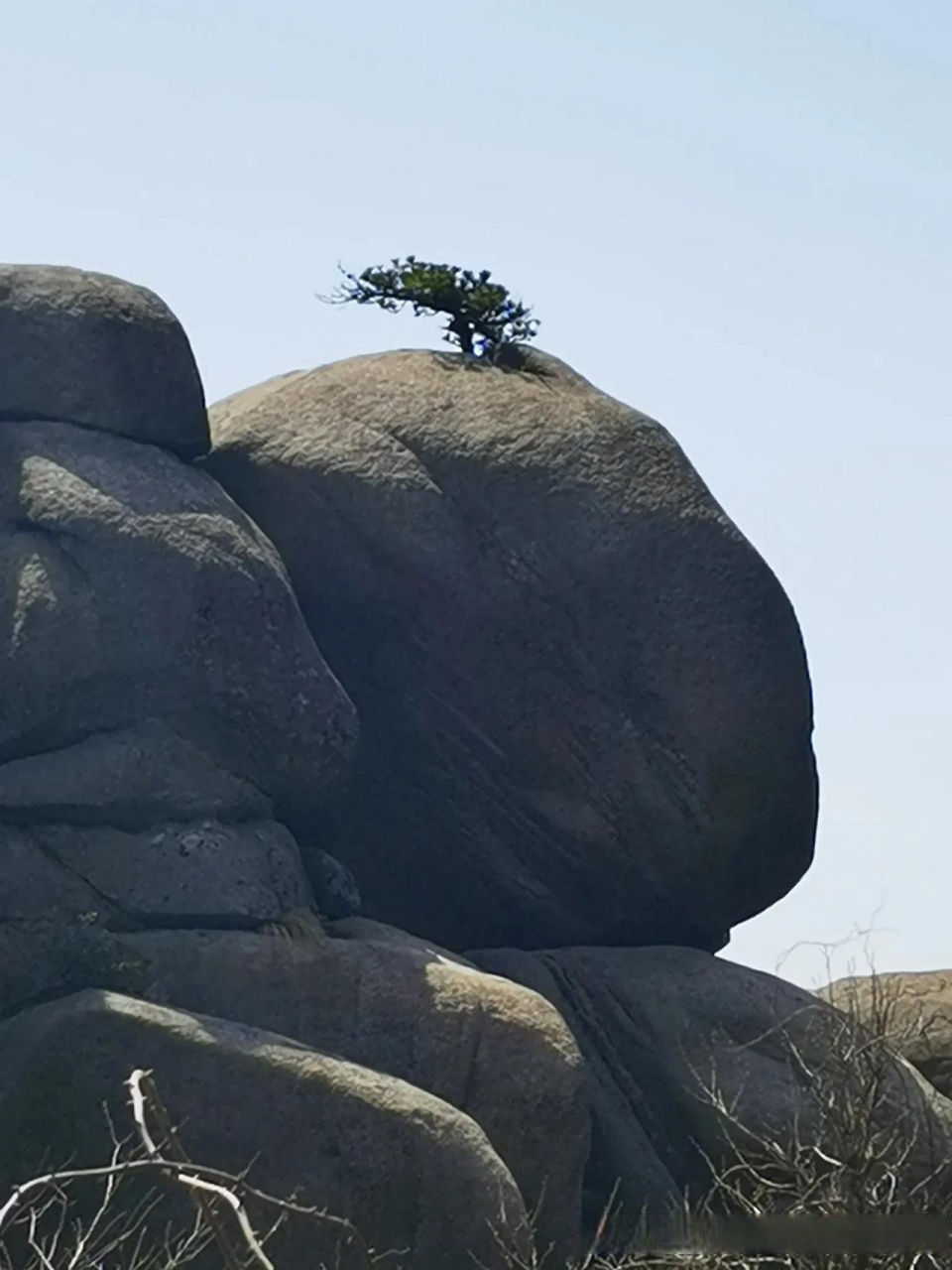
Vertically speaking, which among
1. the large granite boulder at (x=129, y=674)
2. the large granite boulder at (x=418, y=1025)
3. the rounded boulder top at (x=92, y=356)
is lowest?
the large granite boulder at (x=418, y=1025)

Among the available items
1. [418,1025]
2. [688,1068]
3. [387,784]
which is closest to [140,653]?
[418,1025]

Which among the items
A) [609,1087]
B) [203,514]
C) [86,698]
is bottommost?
[609,1087]

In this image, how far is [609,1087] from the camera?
18.2 meters

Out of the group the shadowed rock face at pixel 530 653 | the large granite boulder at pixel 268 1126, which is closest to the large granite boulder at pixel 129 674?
the large granite boulder at pixel 268 1126

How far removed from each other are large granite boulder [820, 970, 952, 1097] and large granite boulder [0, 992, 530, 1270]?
6.02 meters

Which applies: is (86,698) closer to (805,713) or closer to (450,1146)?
(450,1146)

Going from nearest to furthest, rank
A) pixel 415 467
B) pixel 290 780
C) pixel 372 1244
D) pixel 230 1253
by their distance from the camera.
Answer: pixel 230 1253 < pixel 372 1244 < pixel 290 780 < pixel 415 467

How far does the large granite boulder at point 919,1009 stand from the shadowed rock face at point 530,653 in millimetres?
2066

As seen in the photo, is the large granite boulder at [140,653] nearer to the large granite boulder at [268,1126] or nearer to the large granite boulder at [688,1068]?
the large granite boulder at [268,1126]

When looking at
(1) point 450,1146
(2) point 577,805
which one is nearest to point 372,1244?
(1) point 450,1146

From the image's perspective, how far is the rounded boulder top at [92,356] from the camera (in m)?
17.6

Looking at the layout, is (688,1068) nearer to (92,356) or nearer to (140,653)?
(140,653)

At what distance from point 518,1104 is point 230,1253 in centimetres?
1043

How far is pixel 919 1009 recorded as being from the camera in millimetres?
21047
